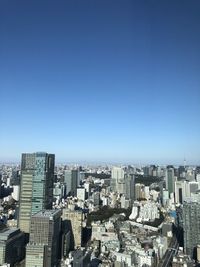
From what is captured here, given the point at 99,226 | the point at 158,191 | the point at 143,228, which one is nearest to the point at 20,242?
the point at 99,226

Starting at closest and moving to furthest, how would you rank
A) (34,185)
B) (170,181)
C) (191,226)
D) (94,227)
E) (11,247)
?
(11,247)
(191,226)
(34,185)
(94,227)
(170,181)

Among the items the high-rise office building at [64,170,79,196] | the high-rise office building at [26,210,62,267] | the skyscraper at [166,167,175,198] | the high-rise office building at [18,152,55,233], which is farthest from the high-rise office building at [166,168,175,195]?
the high-rise office building at [26,210,62,267]

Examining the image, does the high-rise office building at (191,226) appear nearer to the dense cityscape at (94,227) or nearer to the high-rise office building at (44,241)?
the dense cityscape at (94,227)

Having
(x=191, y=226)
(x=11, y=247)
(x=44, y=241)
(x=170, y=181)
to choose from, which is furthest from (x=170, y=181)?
(x=11, y=247)

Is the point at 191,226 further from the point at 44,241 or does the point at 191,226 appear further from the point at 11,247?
the point at 11,247

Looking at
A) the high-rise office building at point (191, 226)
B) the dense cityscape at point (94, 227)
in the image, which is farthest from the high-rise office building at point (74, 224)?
the high-rise office building at point (191, 226)

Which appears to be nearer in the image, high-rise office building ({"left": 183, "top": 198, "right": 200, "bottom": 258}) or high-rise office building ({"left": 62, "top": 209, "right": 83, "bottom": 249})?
high-rise office building ({"left": 183, "top": 198, "right": 200, "bottom": 258})

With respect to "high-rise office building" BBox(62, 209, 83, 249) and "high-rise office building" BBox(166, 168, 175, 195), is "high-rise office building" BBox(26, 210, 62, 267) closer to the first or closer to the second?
"high-rise office building" BBox(62, 209, 83, 249)
